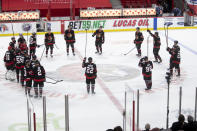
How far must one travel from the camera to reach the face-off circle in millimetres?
11341

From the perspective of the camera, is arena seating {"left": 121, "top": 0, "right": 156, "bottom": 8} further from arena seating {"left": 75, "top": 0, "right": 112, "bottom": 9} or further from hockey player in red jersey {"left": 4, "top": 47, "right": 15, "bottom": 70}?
hockey player in red jersey {"left": 4, "top": 47, "right": 15, "bottom": 70}

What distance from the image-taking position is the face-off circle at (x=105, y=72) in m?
11.3

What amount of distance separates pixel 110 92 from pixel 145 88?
723 millimetres

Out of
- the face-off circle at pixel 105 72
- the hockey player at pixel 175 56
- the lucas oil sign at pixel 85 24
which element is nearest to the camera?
the hockey player at pixel 175 56

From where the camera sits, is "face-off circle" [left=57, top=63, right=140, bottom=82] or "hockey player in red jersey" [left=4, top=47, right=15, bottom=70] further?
"face-off circle" [left=57, top=63, right=140, bottom=82]

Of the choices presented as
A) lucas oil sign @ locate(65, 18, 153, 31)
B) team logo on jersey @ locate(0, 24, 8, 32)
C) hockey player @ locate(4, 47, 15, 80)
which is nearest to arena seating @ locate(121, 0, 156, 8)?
lucas oil sign @ locate(65, 18, 153, 31)

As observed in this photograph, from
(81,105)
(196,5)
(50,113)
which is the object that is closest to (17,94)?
(50,113)

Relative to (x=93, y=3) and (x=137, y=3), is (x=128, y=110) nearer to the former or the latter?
(x=93, y=3)

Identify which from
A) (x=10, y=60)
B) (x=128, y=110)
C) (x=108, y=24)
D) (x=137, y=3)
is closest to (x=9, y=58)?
(x=10, y=60)

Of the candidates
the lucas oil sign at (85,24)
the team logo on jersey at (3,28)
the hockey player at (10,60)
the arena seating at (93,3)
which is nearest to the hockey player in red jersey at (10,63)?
the hockey player at (10,60)

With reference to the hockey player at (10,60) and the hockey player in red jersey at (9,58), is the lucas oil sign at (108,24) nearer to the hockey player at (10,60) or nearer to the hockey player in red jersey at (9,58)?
the hockey player at (10,60)

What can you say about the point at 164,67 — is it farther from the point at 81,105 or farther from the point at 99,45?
the point at 81,105

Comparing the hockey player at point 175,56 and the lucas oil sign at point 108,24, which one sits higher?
the lucas oil sign at point 108,24

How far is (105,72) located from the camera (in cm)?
1227
